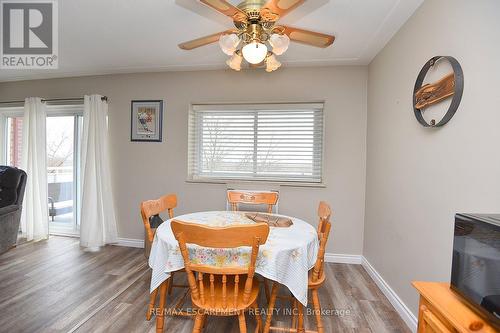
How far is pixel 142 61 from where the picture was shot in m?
2.97

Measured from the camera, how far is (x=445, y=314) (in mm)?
865

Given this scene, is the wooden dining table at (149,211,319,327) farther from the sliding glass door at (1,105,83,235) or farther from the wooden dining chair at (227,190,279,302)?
the sliding glass door at (1,105,83,235)

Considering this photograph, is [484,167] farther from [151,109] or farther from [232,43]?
[151,109]

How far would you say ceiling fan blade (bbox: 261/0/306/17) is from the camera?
1290 mm

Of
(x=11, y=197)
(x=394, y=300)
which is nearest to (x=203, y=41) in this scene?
(x=394, y=300)

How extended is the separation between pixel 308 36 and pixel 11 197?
395 centimetres

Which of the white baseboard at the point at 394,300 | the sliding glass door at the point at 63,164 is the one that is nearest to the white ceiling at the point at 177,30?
the sliding glass door at the point at 63,164

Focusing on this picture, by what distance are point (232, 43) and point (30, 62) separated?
3.06 m

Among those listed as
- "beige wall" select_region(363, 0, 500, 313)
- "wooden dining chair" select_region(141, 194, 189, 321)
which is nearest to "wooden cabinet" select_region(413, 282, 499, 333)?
"beige wall" select_region(363, 0, 500, 313)

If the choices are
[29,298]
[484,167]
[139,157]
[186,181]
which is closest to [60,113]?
[139,157]

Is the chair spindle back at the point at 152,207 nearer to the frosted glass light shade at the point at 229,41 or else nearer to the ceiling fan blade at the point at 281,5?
the frosted glass light shade at the point at 229,41

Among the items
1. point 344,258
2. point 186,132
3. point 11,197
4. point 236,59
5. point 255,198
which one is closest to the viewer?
point 236,59

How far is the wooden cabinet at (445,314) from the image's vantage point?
0.80 metres

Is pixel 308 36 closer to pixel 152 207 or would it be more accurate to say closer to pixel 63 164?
pixel 152 207
